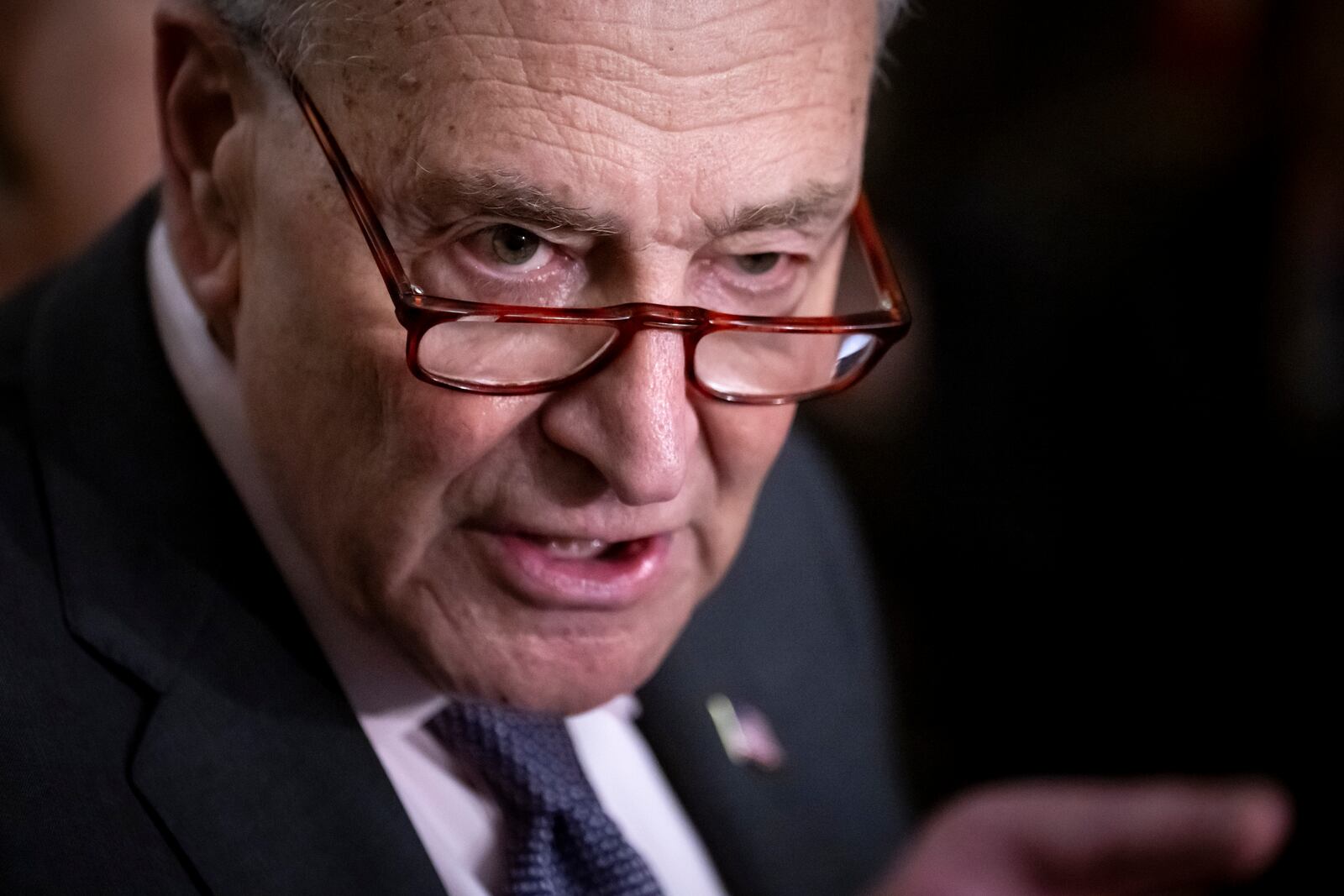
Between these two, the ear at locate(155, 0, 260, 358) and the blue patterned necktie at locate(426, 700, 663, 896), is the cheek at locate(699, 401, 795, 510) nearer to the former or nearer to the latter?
the blue patterned necktie at locate(426, 700, 663, 896)

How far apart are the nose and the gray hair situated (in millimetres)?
357

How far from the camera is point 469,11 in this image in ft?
3.39

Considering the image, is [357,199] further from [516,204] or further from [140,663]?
[140,663]

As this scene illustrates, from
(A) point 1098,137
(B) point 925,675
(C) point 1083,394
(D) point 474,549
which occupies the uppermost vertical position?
(A) point 1098,137

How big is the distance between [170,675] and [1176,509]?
263 centimetres

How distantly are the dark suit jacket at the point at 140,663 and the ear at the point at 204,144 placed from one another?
0.15 m

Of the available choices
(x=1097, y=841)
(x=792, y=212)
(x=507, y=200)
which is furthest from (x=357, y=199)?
(x=1097, y=841)

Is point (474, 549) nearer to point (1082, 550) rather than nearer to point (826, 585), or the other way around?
point (826, 585)

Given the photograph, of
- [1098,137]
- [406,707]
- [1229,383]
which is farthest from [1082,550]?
[406,707]

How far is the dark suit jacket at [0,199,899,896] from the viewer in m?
1.12

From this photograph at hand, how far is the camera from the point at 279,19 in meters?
1.10

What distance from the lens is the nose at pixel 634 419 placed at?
1.11 meters

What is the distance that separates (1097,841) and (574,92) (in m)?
0.73

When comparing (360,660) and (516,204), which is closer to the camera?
(516,204)
